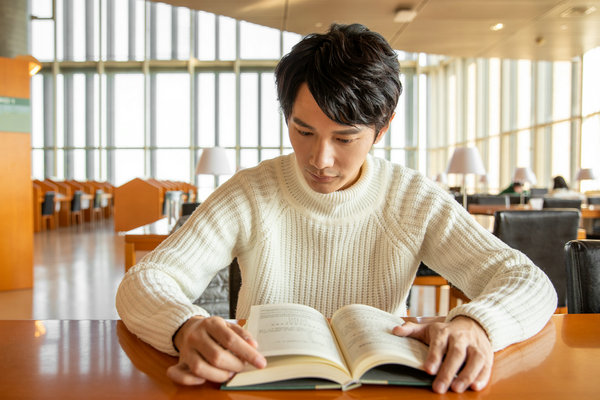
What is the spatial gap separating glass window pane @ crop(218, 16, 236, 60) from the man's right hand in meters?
13.9

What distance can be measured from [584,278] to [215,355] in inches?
36.5

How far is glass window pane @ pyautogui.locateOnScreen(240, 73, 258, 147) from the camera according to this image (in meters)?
13.8

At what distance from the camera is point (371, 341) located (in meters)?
0.69

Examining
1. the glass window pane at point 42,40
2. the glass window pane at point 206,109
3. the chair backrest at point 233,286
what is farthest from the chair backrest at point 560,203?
the glass window pane at point 42,40

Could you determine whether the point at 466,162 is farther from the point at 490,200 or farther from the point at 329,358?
the point at 329,358

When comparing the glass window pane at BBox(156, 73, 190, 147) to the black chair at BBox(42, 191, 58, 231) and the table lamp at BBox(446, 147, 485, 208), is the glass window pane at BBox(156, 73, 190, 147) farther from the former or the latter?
the table lamp at BBox(446, 147, 485, 208)

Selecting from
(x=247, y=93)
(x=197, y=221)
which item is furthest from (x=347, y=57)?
(x=247, y=93)

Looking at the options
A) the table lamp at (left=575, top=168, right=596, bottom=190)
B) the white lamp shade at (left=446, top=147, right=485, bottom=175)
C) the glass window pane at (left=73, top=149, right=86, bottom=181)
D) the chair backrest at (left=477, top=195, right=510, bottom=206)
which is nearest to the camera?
the white lamp shade at (left=446, top=147, right=485, bottom=175)

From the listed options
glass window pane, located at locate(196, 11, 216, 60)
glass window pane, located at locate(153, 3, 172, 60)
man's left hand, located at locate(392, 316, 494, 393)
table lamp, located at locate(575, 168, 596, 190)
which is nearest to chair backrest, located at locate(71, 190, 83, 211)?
glass window pane, located at locate(153, 3, 172, 60)

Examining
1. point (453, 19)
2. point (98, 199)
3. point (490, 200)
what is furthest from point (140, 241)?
point (98, 199)

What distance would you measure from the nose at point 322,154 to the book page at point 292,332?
10.3 inches

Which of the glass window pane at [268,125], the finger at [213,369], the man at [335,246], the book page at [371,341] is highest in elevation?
the glass window pane at [268,125]

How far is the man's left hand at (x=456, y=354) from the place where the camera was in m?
0.64

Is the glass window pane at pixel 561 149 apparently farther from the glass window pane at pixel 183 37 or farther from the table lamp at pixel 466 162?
the glass window pane at pixel 183 37
